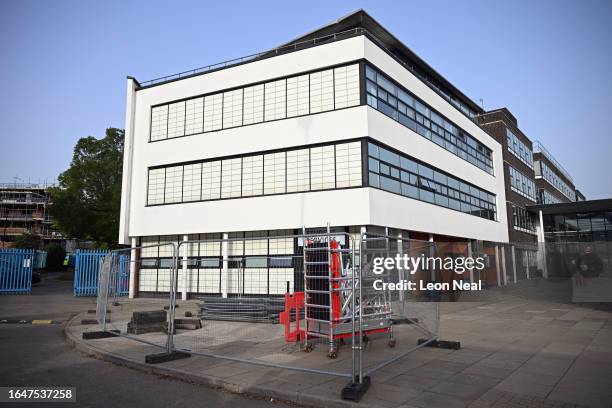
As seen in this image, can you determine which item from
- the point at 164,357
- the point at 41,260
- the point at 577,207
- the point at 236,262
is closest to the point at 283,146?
the point at 236,262

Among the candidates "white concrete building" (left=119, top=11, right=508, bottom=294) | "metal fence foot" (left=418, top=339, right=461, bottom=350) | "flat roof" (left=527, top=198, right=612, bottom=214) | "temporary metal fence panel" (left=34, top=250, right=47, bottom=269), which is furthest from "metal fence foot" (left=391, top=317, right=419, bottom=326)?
"temporary metal fence panel" (left=34, top=250, right=47, bottom=269)

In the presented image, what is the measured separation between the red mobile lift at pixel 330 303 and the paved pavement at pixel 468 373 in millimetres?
1077

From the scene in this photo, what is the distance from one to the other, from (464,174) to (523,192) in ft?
58.1

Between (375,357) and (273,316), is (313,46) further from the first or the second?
(375,357)

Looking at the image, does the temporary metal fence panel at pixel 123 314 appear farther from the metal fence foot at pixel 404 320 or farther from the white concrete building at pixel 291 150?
the metal fence foot at pixel 404 320

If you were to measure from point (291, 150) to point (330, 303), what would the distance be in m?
13.5

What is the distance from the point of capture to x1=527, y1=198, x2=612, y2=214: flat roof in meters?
38.6

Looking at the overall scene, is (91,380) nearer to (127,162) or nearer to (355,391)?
(355,391)

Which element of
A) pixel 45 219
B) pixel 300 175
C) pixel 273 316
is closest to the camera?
pixel 273 316

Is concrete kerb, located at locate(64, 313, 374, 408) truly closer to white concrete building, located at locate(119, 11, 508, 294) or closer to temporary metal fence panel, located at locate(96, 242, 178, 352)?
temporary metal fence panel, located at locate(96, 242, 178, 352)

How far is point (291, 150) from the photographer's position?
2034 cm

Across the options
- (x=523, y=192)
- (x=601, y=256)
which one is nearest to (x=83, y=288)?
(x=601, y=256)

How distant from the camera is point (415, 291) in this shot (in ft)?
30.5

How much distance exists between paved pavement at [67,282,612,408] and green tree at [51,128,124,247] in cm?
3263
